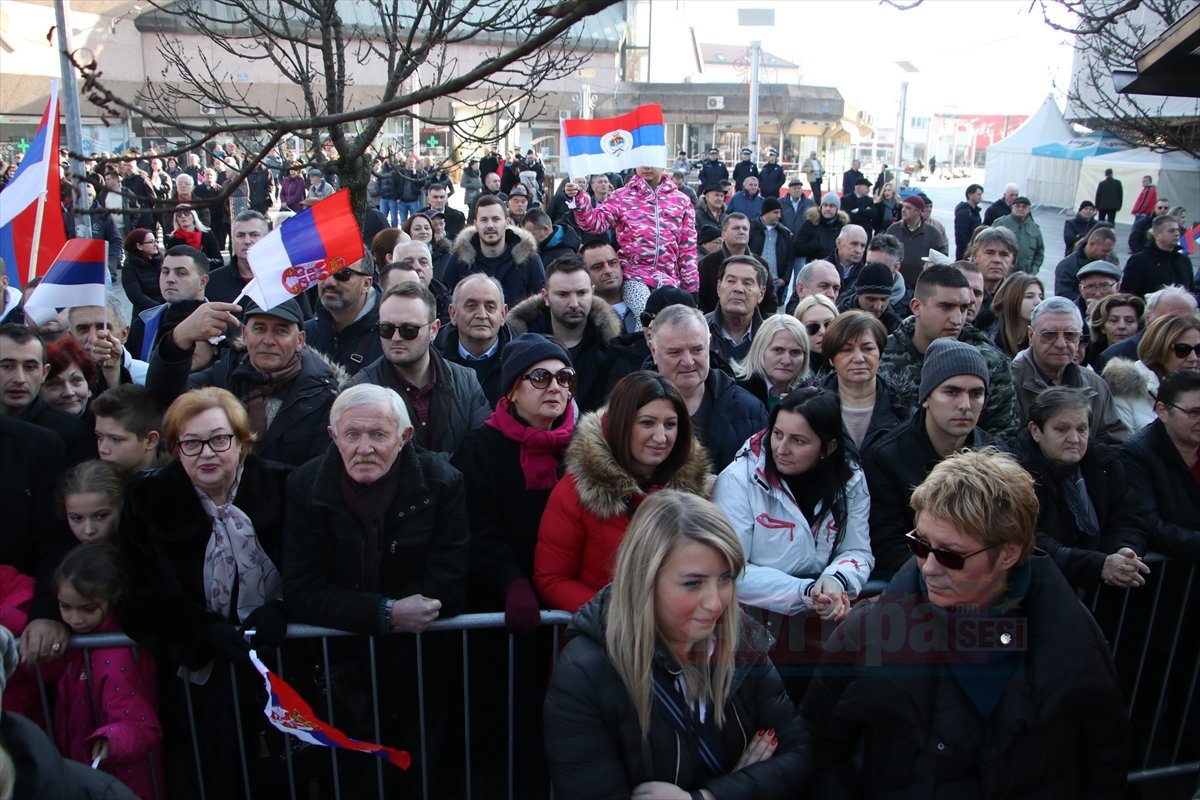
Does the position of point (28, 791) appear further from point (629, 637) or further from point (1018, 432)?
point (1018, 432)

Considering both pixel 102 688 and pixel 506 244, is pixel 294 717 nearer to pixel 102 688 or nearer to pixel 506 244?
pixel 102 688

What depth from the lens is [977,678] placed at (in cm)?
245

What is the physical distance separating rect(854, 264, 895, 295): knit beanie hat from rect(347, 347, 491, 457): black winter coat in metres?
3.04

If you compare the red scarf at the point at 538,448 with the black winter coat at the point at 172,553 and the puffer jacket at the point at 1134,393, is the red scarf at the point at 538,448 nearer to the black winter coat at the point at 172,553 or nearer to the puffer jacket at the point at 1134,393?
the black winter coat at the point at 172,553

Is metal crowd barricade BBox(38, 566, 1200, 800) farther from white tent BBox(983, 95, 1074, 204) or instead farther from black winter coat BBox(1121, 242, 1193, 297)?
white tent BBox(983, 95, 1074, 204)

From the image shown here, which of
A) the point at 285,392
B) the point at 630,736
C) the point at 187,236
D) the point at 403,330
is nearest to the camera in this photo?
the point at 630,736

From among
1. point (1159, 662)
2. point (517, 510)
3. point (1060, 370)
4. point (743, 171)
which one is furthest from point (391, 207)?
point (1159, 662)

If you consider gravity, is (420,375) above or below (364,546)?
above

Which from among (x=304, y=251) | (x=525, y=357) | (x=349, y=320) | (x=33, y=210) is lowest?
(x=349, y=320)

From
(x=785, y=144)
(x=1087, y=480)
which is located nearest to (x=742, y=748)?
(x=1087, y=480)

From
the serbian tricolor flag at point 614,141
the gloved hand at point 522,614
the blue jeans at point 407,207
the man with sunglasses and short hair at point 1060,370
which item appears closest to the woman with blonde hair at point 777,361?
the man with sunglasses and short hair at point 1060,370

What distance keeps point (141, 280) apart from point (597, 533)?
7.30m

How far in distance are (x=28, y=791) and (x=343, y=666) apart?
1437mm

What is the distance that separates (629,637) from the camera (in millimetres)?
2396
